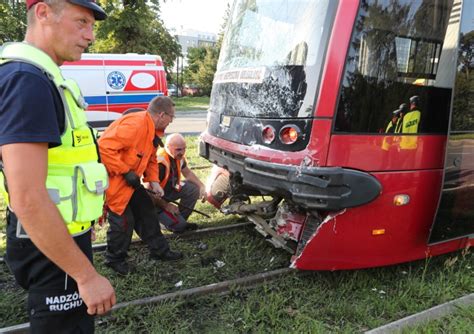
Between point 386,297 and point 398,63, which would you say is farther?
point 386,297

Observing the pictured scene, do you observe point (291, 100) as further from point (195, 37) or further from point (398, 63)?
point (195, 37)

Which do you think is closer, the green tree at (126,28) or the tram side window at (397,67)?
the tram side window at (397,67)

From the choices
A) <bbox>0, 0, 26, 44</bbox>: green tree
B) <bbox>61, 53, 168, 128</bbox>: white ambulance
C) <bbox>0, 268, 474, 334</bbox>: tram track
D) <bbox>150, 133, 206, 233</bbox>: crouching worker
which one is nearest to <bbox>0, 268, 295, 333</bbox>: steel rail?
<bbox>0, 268, 474, 334</bbox>: tram track

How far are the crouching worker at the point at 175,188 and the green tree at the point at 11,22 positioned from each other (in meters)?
27.1

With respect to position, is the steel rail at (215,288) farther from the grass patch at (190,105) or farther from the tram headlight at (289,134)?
the grass patch at (190,105)

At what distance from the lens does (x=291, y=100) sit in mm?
3205

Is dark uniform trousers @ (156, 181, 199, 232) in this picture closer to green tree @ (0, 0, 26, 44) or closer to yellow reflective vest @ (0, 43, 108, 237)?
yellow reflective vest @ (0, 43, 108, 237)

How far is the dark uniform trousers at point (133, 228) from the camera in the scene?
3.85 metres

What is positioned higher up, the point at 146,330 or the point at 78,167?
the point at 78,167

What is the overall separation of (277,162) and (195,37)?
11105cm

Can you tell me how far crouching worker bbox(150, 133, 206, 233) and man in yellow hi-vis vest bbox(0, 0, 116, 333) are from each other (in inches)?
114

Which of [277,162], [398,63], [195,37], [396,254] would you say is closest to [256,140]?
[277,162]

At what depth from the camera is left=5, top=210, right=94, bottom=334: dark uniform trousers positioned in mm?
1650

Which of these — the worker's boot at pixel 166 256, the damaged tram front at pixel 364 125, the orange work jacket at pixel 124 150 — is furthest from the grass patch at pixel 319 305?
the orange work jacket at pixel 124 150
